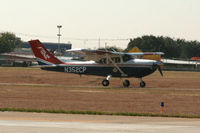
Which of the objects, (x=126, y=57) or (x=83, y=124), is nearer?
(x=83, y=124)

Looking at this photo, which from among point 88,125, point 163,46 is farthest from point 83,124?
point 163,46

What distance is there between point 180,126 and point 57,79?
3479cm

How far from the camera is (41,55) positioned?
42.2 m

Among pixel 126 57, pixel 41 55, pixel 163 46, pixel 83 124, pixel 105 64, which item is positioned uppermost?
pixel 163 46

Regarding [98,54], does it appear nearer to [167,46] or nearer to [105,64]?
[105,64]

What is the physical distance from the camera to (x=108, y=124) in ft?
50.8

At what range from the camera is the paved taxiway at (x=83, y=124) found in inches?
546

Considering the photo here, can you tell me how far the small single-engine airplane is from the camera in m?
39.6

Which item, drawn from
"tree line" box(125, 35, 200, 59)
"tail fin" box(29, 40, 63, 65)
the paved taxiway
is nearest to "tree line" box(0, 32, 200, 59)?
"tree line" box(125, 35, 200, 59)

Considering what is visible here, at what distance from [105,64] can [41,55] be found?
5.97 metres

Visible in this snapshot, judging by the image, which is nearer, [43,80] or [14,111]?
[14,111]

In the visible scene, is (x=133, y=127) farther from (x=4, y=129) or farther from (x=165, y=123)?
(x=4, y=129)

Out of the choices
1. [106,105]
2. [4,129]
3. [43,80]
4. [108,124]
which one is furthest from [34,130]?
[43,80]

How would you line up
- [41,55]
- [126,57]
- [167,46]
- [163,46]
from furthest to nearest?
[167,46] → [163,46] → [41,55] → [126,57]
